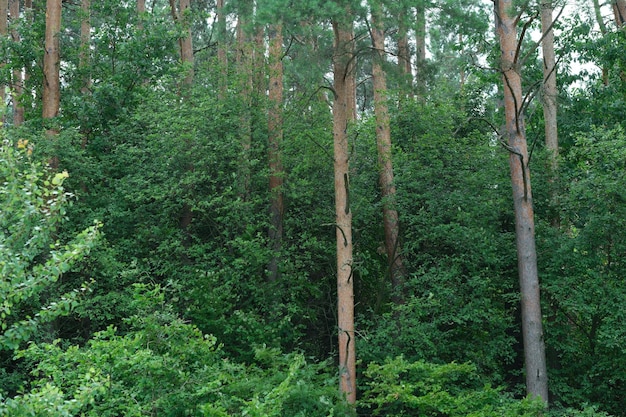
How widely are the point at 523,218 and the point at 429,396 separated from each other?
356 centimetres

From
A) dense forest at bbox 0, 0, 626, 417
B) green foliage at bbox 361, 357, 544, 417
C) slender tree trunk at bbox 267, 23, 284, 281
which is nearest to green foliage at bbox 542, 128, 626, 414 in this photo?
dense forest at bbox 0, 0, 626, 417

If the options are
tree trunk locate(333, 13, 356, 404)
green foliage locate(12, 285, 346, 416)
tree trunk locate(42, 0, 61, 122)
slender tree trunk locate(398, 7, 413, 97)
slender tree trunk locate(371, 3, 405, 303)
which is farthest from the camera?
tree trunk locate(42, 0, 61, 122)

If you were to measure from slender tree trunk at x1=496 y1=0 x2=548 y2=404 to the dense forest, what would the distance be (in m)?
0.04

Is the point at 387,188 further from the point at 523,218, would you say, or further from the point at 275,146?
the point at 523,218

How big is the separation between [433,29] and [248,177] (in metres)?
4.47

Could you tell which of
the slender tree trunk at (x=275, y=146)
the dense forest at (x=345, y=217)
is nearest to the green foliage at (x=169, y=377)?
the dense forest at (x=345, y=217)

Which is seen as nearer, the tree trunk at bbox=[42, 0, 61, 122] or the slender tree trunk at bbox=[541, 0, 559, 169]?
the tree trunk at bbox=[42, 0, 61, 122]

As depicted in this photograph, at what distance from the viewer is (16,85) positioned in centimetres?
1694

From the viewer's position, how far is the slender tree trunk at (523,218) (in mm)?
12742

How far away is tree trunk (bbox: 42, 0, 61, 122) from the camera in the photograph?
14.7m

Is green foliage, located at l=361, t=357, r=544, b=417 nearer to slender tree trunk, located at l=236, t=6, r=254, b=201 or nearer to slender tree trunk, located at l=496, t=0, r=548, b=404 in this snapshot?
slender tree trunk, located at l=496, t=0, r=548, b=404

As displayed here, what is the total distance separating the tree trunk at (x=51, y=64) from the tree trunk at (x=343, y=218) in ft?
18.7

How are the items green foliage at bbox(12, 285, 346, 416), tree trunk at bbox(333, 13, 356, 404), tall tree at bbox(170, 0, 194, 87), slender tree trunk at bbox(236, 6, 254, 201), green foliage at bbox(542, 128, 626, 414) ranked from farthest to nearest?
tall tree at bbox(170, 0, 194, 87)
slender tree trunk at bbox(236, 6, 254, 201)
green foliage at bbox(542, 128, 626, 414)
tree trunk at bbox(333, 13, 356, 404)
green foliage at bbox(12, 285, 346, 416)

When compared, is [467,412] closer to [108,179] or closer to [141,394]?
[141,394]
